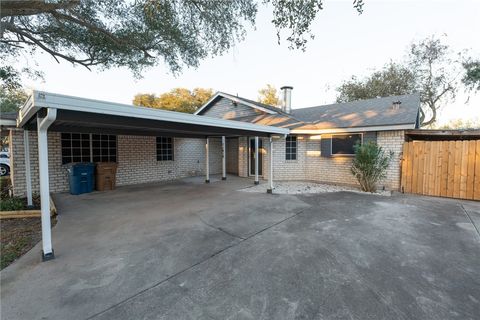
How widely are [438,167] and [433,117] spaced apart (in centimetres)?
1716

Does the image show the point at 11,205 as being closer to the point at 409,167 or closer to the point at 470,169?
the point at 409,167

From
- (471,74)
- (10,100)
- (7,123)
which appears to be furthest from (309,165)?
(10,100)

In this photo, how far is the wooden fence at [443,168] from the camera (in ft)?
21.7

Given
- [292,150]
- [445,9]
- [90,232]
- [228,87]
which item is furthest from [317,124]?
[228,87]

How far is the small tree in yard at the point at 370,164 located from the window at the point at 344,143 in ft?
3.08

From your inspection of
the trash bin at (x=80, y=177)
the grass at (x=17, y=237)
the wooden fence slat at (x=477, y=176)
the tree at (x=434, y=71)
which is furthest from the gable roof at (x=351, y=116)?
the tree at (x=434, y=71)

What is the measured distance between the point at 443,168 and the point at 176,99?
25.3m

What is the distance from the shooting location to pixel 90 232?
4.18 meters

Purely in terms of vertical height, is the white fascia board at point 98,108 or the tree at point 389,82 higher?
the tree at point 389,82

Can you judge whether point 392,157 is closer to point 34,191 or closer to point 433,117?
point 34,191

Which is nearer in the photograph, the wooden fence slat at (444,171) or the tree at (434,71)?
the wooden fence slat at (444,171)

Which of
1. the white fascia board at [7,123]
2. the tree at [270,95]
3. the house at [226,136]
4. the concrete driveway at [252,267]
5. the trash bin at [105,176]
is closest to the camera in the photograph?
the concrete driveway at [252,267]

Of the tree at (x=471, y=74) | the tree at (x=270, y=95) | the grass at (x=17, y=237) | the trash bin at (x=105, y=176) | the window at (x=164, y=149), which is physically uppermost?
the tree at (x=270, y=95)

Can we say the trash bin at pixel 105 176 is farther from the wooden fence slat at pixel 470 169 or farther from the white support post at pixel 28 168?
the wooden fence slat at pixel 470 169
